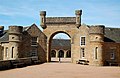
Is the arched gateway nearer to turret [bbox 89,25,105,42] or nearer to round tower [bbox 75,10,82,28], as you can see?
round tower [bbox 75,10,82,28]

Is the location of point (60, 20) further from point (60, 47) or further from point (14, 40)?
point (60, 47)

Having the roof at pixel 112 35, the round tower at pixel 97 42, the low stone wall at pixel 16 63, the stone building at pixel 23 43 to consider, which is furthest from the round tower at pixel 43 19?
the roof at pixel 112 35

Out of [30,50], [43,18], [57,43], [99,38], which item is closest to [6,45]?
[30,50]

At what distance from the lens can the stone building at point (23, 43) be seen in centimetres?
3828

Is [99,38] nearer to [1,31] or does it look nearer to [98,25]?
[98,25]

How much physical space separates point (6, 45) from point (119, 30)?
1790cm

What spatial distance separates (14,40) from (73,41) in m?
9.35

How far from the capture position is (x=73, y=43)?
4184cm

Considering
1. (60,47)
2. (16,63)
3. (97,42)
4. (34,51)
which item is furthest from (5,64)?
(60,47)

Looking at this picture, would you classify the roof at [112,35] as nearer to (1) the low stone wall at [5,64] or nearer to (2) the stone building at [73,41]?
(2) the stone building at [73,41]

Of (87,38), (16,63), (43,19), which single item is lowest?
(16,63)

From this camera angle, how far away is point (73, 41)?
138 ft

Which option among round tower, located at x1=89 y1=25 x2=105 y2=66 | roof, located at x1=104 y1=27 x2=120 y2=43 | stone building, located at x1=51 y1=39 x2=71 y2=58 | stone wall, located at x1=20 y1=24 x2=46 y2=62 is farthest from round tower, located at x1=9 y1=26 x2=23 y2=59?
stone building, located at x1=51 y1=39 x2=71 y2=58

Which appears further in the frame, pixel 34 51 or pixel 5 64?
pixel 34 51
